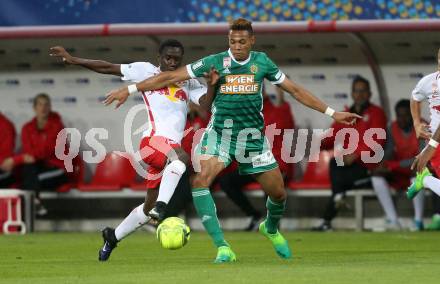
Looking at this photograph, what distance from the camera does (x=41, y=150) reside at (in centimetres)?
1897

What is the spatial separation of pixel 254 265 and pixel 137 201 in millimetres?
9129

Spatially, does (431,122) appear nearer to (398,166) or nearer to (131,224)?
(131,224)

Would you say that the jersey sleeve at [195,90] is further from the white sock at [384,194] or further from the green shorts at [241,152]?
the white sock at [384,194]

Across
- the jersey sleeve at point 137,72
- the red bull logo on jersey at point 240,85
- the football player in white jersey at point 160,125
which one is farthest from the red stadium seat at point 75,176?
the red bull logo on jersey at point 240,85

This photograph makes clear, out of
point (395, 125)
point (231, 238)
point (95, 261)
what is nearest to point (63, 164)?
point (231, 238)

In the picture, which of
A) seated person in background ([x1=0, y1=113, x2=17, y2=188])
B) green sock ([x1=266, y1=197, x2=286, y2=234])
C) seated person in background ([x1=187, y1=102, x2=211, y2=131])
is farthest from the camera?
seated person in background ([x1=0, y1=113, x2=17, y2=188])

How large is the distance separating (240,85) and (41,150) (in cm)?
806

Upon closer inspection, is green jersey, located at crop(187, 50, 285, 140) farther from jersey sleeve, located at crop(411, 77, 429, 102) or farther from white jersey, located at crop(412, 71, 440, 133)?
jersey sleeve, located at crop(411, 77, 429, 102)

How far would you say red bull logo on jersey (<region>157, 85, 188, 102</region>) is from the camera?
12.7m

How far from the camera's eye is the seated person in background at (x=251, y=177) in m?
18.4

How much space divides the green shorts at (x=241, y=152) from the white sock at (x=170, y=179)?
0.42 m

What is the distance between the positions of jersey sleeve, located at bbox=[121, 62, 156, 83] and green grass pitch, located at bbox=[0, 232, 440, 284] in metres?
1.77

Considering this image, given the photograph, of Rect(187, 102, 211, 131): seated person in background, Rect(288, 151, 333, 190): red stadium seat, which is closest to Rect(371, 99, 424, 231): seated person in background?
Rect(288, 151, 333, 190): red stadium seat

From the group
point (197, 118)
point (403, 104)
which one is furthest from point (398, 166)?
point (197, 118)
